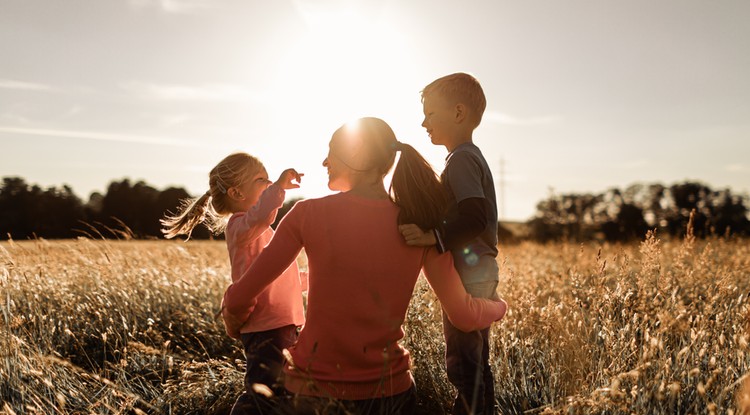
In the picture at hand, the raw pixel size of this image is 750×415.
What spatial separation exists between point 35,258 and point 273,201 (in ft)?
16.7

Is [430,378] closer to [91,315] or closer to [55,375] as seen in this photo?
[55,375]

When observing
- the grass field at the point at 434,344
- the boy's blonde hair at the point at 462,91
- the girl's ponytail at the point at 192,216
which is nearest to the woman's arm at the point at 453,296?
the grass field at the point at 434,344

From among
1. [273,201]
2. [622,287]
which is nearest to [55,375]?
[273,201]

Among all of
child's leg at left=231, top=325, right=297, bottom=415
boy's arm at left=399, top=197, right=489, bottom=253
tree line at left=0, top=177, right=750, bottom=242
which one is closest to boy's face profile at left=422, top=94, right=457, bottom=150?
boy's arm at left=399, top=197, right=489, bottom=253

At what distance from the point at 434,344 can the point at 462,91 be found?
170 centimetres

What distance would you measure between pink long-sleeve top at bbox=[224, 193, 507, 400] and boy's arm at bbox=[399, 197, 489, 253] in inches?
2.3

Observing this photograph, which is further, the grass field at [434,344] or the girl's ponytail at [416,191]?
the grass field at [434,344]

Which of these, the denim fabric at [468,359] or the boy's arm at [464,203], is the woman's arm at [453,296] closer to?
the boy's arm at [464,203]

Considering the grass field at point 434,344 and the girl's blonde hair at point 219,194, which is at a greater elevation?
the girl's blonde hair at point 219,194

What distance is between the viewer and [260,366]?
278 centimetres

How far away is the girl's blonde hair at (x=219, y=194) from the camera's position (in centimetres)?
325

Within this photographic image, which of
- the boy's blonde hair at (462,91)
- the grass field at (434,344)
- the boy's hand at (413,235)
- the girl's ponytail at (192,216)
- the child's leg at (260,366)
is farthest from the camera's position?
the girl's ponytail at (192,216)

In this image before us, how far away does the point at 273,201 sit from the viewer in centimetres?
277

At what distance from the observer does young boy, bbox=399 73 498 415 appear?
2670mm
